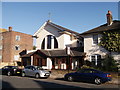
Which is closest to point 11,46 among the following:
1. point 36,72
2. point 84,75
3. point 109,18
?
point 36,72

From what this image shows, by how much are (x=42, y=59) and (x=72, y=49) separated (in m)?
5.53

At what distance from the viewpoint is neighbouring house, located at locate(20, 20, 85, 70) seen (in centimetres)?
2625

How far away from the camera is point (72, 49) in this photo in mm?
28516

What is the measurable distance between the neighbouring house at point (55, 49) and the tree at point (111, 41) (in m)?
3.75

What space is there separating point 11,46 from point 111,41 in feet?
82.6

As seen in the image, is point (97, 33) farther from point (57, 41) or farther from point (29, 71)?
point (29, 71)

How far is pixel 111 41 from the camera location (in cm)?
2225

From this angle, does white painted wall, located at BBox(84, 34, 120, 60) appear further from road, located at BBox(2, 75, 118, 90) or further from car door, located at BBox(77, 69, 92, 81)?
road, located at BBox(2, 75, 118, 90)

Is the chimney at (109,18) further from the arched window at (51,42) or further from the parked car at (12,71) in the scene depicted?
the parked car at (12,71)

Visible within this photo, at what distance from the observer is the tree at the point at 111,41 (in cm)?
2183

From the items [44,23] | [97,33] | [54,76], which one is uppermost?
[44,23]

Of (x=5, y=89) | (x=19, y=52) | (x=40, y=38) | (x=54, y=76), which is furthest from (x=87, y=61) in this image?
(x=19, y=52)

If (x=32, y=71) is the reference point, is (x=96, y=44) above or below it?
above

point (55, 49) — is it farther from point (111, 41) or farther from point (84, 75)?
point (84, 75)
